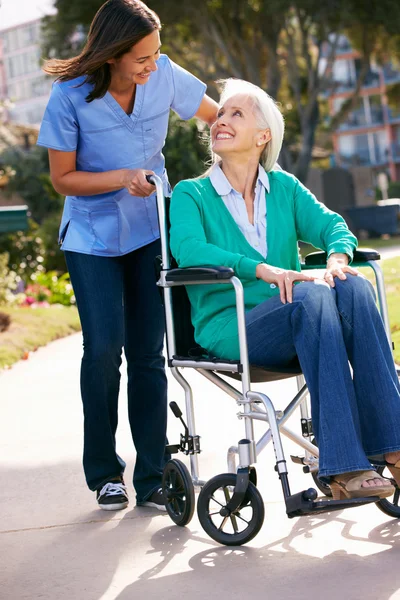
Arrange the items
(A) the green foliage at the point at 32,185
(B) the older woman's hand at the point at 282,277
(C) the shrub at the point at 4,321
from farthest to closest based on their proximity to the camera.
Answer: (A) the green foliage at the point at 32,185
(C) the shrub at the point at 4,321
(B) the older woman's hand at the point at 282,277

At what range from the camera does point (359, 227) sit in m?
25.2

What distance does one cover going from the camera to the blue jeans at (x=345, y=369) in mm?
3316

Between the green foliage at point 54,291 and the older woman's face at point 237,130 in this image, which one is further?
the green foliage at point 54,291

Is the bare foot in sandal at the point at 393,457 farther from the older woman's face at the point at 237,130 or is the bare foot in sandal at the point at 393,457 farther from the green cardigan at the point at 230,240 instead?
the older woman's face at the point at 237,130

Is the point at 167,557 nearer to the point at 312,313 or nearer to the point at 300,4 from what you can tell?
the point at 312,313

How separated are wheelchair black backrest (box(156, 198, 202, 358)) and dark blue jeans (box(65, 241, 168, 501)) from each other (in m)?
0.22

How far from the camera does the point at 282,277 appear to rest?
3.57m

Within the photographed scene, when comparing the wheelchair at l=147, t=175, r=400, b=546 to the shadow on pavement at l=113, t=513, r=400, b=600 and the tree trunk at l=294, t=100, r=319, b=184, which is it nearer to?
the shadow on pavement at l=113, t=513, r=400, b=600

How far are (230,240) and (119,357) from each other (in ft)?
2.33

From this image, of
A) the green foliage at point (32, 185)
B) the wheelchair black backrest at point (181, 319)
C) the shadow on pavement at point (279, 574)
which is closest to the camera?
the shadow on pavement at point (279, 574)

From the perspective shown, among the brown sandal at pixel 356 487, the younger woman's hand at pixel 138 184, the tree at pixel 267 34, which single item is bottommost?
the brown sandal at pixel 356 487

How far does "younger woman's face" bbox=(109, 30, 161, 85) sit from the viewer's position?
4.03 m

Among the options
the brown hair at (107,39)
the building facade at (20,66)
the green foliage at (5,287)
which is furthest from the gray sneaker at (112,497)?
the building facade at (20,66)

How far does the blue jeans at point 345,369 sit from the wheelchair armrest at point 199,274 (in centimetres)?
20
